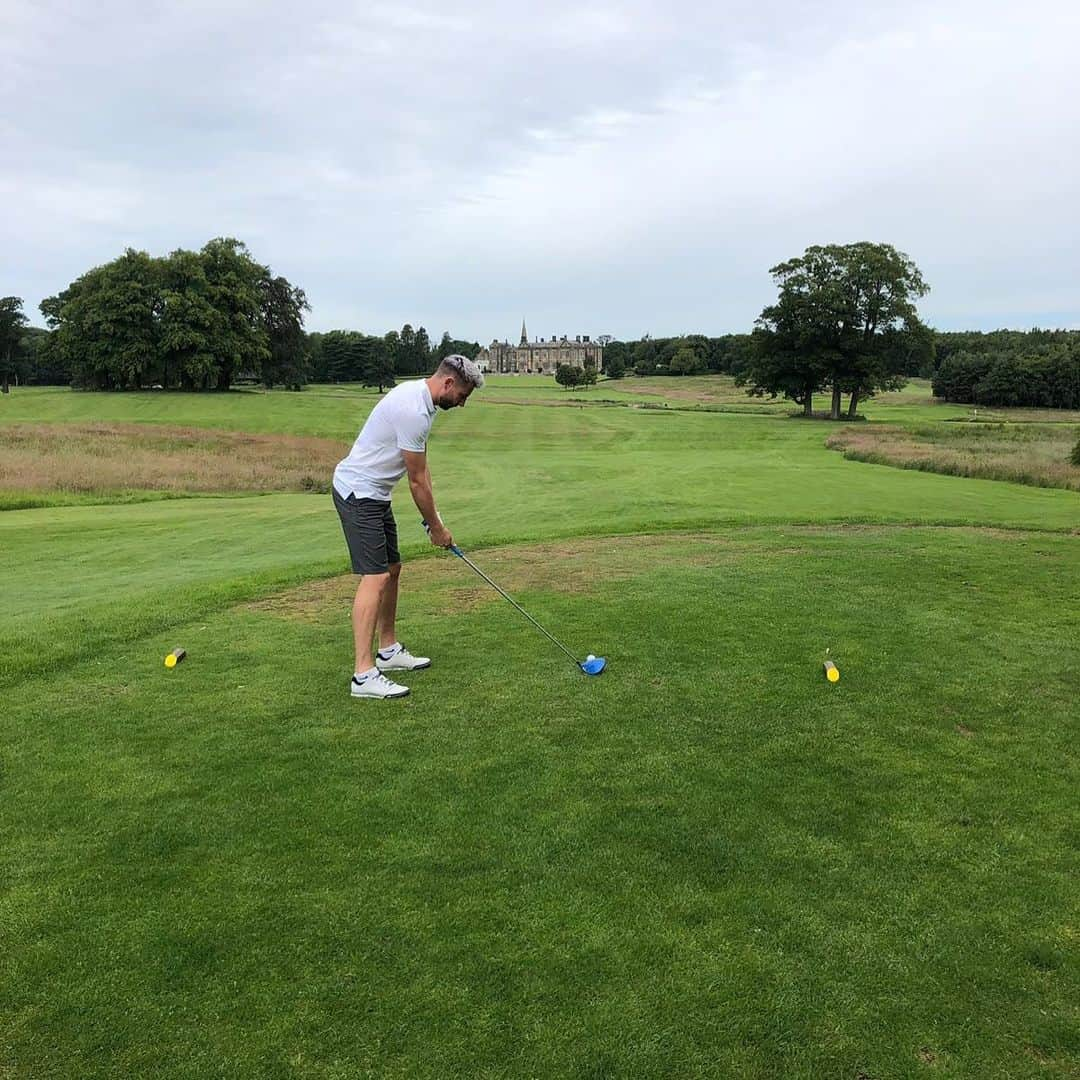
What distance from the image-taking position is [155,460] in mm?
32594

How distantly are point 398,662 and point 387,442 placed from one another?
189 centimetres

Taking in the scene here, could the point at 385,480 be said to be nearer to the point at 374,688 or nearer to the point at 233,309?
the point at 374,688

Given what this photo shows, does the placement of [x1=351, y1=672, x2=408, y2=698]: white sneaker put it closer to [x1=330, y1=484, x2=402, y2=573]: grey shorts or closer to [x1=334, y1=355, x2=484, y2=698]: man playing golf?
[x1=334, y1=355, x2=484, y2=698]: man playing golf

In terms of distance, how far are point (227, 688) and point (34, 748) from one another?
1.40 metres

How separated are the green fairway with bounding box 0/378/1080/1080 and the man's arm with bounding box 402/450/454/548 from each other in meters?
1.17

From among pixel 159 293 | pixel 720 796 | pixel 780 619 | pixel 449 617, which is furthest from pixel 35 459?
pixel 159 293

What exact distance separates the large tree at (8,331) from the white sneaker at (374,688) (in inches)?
3922

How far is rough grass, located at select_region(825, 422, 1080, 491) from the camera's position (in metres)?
27.7

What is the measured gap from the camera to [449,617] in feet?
28.7

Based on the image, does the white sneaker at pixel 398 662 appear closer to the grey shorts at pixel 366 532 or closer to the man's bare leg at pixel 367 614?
the man's bare leg at pixel 367 614

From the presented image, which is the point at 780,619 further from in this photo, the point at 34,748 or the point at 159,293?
the point at 159,293

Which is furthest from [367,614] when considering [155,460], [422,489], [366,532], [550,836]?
[155,460]

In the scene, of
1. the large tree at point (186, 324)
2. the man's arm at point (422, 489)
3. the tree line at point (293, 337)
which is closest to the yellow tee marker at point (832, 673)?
the man's arm at point (422, 489)

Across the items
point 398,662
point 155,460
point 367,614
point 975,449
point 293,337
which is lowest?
point 975,449
